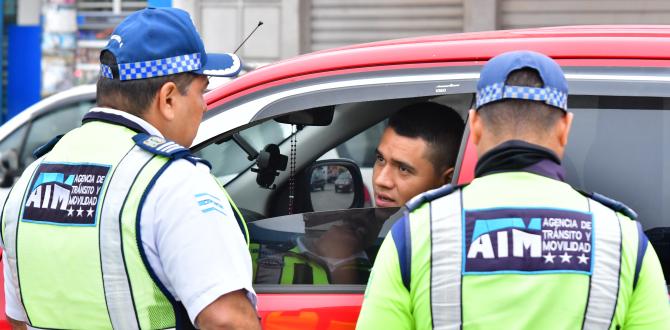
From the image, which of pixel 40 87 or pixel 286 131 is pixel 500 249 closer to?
pixel 286 131

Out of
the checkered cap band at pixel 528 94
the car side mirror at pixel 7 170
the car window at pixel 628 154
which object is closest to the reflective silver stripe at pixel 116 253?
the checkered cap band at pixel 528 94

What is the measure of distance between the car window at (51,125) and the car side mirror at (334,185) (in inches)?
184

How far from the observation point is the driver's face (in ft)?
9.92

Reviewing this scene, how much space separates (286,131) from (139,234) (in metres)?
1.39

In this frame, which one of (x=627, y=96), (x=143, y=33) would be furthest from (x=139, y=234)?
(x=627, y=96)

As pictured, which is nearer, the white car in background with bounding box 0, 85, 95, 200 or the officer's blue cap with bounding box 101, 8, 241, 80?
the officer's blue cap with bounding box 101, 8, 241, 80

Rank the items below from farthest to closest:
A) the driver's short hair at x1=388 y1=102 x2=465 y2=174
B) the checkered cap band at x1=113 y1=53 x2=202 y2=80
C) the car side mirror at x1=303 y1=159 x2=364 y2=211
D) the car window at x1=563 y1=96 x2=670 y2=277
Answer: the car side mirror at x1=303 y1=159 x2=364 y2=211 < the driver's short hair at x1=388 y1=102 x2=465 y2=174 < the car window at x1=563 y1=96 x2=670 y2=277 < the checkered cap band at x1=113 y1=53 x2=202 y2=80

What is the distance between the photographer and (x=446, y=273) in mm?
1838

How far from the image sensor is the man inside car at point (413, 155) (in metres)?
2.96

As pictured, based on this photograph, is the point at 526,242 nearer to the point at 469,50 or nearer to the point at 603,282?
the point at 603,282

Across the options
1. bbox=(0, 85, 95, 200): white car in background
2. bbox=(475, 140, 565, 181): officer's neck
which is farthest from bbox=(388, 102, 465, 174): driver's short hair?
bbox=(0, 85, 95, 200): white car in background

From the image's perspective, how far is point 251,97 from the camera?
2.71m

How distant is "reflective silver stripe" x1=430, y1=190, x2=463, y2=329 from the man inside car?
1.08 m

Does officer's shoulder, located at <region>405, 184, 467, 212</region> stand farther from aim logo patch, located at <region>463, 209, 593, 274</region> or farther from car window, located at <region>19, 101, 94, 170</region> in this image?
car window, located at <region>19, 101, 94, 170</region>
